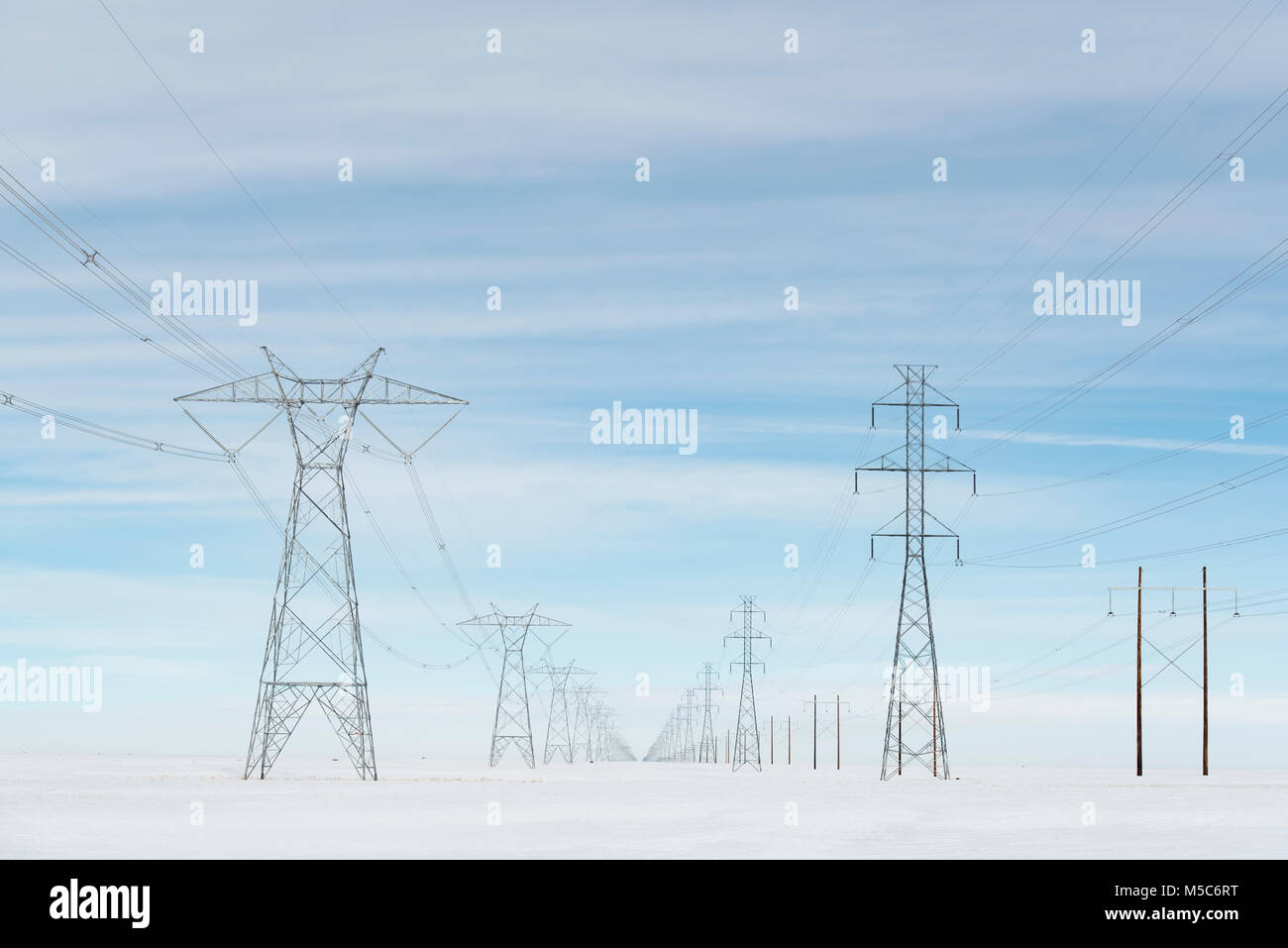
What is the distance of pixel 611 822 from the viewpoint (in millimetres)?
35094

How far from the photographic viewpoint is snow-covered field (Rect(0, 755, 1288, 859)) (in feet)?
88.5

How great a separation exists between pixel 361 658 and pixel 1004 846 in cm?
3236

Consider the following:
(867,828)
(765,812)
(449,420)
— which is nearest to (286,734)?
(449,420)

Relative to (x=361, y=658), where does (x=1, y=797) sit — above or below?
below

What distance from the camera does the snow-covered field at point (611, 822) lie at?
27.0m
